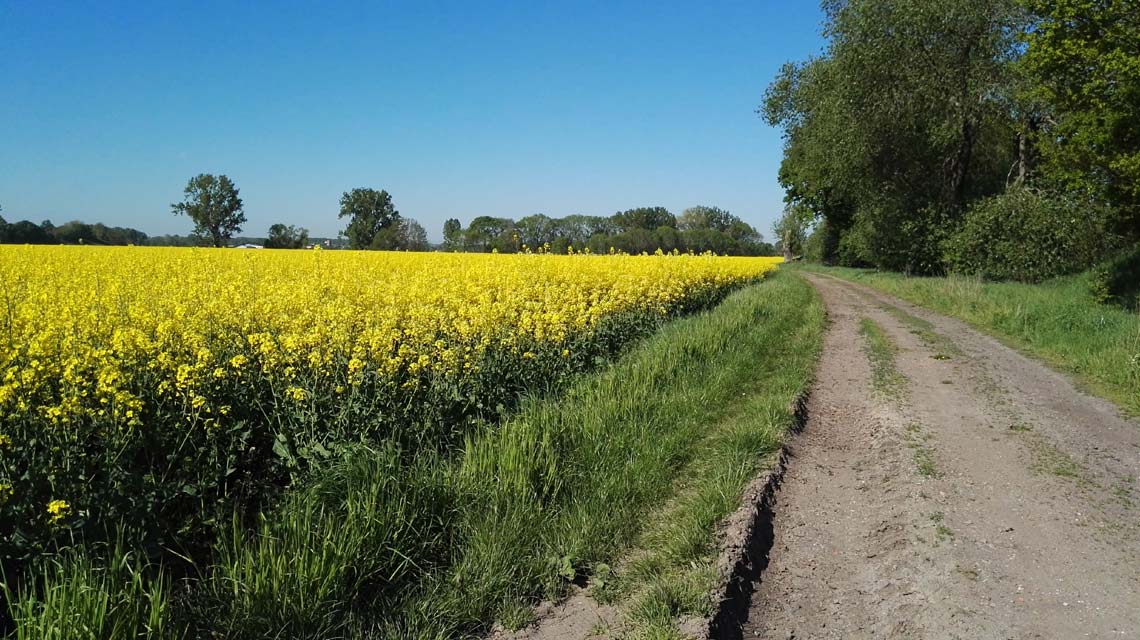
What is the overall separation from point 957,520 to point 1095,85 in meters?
12.9

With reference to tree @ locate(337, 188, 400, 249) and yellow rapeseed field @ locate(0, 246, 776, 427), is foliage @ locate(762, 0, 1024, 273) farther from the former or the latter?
tree @ locate(337, 188, 400, 249)

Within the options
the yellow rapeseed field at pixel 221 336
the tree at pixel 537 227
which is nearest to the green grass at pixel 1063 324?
the yellow rapeseed field at pixel 221 336

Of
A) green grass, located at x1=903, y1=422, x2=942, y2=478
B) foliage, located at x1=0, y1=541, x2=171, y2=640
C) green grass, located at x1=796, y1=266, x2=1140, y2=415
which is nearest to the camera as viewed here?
foliage, located at x1=0, y1=541, x2=171, y2=640

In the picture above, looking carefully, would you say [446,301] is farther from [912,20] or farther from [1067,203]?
[912,20]

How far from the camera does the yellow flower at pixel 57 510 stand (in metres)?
2.72

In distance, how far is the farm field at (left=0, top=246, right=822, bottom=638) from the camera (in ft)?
9.46

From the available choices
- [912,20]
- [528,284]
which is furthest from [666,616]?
[912,20]

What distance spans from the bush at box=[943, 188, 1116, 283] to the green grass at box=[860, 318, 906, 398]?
10.7 meters

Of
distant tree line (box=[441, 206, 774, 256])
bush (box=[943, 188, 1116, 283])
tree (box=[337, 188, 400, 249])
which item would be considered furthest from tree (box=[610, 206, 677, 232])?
bush (box=[943, 188, 1116, 283])

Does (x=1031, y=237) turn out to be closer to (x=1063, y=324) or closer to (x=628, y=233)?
(x=1063, y=324)

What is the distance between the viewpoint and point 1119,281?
1511 cm

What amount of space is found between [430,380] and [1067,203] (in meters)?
21.8

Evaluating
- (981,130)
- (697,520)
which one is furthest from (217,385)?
(981,130)

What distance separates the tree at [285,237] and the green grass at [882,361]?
4332cm
